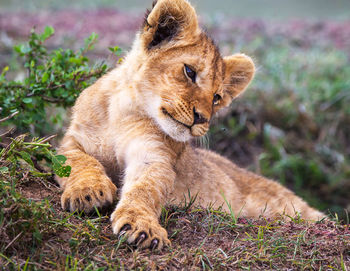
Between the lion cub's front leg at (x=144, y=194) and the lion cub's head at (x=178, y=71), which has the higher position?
the lion cub's head at (x=178, y=71)

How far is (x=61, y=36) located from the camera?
1142 cm

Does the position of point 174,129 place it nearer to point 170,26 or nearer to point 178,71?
point 178,71

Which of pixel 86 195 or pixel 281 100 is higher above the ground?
pixel 86 195

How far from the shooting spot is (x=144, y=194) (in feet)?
10.8

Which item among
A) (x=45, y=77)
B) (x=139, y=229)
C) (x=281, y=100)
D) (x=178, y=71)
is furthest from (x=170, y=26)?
(x=281, y=100)

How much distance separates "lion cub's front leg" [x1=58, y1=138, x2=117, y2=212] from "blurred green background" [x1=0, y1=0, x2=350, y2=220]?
1348 millimetres

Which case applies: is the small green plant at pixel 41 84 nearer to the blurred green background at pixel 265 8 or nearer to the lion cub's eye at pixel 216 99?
the lion cub's eye at pixel 216 99

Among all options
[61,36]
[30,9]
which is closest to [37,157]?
[61,36]

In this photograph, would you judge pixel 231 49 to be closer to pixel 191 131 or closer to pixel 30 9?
pixel 191 131

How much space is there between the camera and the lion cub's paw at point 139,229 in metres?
2.78

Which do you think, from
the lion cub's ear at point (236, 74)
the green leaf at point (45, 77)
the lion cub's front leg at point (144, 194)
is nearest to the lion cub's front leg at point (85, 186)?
the lion cub's front leg at point (144, 194)

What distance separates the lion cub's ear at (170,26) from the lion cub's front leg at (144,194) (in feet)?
3.16

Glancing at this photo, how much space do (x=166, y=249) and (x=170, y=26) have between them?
6.90 ft

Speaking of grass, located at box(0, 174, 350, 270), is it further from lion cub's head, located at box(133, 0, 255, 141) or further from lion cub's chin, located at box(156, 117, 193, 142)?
lion cub's head, located at box(133, 0, 255, 141)
